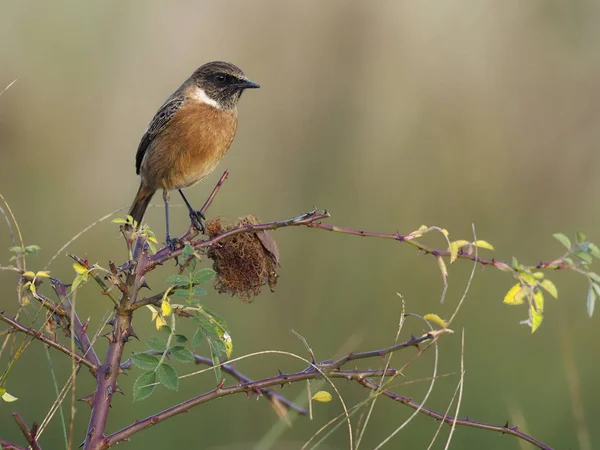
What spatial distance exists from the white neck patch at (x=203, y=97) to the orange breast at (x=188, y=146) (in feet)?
0.11

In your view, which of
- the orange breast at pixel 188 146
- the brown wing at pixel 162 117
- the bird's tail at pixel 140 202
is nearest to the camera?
the orange breast at pixel 188 146

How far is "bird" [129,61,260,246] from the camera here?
4590mm

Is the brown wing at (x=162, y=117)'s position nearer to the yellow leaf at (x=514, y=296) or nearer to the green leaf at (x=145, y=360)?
the green leaf at (x=145, y=360)

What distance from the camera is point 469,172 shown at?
6.41 meters

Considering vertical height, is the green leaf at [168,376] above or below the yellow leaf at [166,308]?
below

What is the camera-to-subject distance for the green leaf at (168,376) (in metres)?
2.23

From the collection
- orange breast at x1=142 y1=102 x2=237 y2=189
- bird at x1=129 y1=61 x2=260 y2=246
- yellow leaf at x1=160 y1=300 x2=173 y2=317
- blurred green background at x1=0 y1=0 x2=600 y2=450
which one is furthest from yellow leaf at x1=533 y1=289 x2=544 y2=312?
blurred green background at x1=0 y1=0 x2=600 y2=450

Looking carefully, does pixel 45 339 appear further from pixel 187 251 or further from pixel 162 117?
pixel 162 117

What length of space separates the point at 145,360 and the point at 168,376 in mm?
88

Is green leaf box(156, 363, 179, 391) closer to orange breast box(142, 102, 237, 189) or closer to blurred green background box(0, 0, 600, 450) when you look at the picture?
orange breast box(142, 102, 237, 189)

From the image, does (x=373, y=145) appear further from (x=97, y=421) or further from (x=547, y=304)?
(x=97, y=421)

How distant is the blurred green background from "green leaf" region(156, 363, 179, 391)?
3.08 metres

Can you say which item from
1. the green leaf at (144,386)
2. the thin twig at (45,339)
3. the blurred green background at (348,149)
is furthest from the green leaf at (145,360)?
the blurred green background at (348,149)

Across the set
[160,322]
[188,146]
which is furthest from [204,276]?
[188,146]
